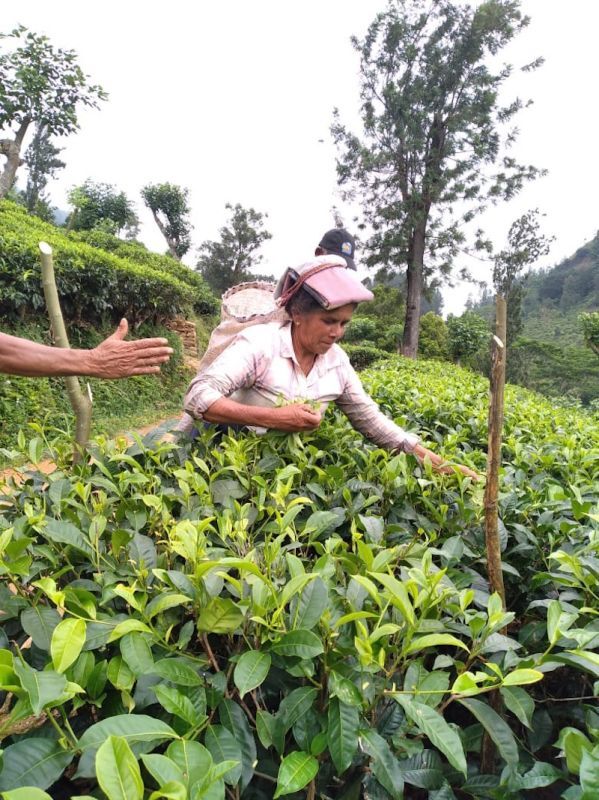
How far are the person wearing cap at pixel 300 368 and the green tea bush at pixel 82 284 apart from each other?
565 centimetres

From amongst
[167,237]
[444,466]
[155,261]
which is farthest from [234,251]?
[444,466]

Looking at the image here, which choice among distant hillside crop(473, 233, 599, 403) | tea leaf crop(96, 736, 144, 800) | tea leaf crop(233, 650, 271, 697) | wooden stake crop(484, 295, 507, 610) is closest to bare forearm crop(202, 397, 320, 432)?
wooden stake crop(484, 295, 507, 610)

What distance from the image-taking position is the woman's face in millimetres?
2104

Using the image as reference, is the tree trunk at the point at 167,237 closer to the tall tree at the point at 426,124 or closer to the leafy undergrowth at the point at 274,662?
the tall tree at the point at 426,124

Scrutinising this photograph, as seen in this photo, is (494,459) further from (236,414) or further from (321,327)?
(321,327)

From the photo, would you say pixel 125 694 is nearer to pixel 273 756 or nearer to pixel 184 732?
pixel 184 732

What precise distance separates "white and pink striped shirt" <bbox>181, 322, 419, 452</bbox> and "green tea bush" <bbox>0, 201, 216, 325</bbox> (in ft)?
18.5

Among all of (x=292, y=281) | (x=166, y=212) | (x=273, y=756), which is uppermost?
(x=166, y=212)

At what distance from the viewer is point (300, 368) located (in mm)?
2266

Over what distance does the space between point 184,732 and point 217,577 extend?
9.2 inches

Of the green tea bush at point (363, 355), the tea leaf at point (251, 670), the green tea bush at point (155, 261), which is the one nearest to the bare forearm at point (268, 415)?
the tea leaf at point (251, 670)

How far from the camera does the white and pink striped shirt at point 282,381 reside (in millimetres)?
2053

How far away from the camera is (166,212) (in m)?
26.2

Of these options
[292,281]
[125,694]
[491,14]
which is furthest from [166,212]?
[125,694]
